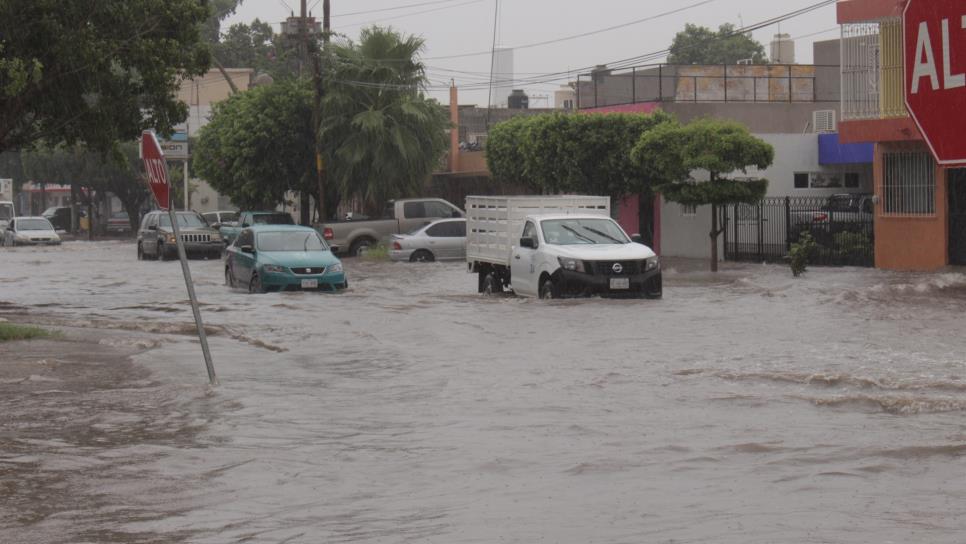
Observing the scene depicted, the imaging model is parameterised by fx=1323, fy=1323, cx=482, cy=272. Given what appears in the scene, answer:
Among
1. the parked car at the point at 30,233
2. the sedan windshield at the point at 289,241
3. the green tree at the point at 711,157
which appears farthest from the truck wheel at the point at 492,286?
the parked car at the point at 30,233

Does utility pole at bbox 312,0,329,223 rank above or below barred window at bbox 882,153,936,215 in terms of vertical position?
above

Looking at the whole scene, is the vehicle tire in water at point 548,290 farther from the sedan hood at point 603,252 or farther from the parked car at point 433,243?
the parked car at point 433,243

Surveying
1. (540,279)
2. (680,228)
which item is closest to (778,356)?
(540,279)

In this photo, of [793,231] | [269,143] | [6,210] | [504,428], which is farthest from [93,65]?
[6,210]

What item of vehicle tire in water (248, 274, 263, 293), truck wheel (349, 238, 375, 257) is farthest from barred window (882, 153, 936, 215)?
truck wheel (349, 238, 375, 257)

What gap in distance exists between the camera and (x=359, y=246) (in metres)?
43.4

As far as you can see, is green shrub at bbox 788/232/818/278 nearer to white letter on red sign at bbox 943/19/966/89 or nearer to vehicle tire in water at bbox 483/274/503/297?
vehicle tire in water at bbox 483/274/503/297

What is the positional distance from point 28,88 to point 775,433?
13.5 meters

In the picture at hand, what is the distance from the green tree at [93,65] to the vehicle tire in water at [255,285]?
12.4 ft

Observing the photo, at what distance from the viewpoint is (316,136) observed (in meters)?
46.6

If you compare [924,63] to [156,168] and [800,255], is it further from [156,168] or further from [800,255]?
[800,255]

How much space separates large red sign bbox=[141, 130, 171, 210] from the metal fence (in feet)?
74.7

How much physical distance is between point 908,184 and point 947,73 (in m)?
29.1

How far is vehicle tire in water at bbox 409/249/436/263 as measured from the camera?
38.8 metres
